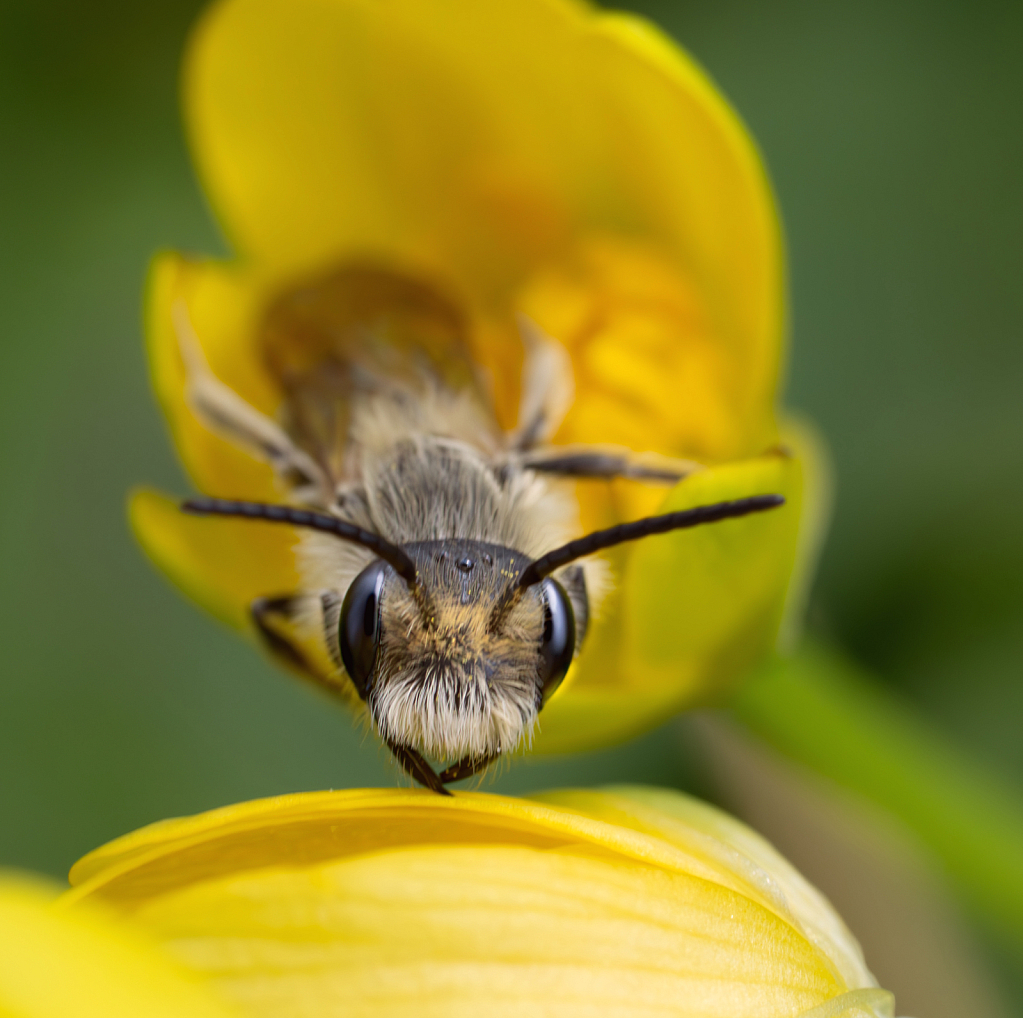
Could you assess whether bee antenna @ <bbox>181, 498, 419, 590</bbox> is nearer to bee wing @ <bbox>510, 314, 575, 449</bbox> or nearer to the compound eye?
the compound eye

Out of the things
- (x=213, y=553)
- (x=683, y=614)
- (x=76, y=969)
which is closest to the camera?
(x=76, y=969)

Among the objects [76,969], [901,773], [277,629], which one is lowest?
[901,773]

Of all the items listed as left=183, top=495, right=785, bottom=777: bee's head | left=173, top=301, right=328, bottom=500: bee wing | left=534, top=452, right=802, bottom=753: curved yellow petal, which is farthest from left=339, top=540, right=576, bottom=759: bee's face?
left=173, top=301, right=328, bottom=500: bee wing

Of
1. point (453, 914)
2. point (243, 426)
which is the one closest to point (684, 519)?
point (453, 914)

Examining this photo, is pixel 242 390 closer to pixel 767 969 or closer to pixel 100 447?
pixel 100 447

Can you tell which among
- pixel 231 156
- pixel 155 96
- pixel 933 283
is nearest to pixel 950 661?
pixel 933 283

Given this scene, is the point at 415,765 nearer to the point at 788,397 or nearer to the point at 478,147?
the point at 478,147

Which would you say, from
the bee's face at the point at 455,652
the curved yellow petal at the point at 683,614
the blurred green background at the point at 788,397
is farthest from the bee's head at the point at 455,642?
the blurred green background at the point at 788,397
